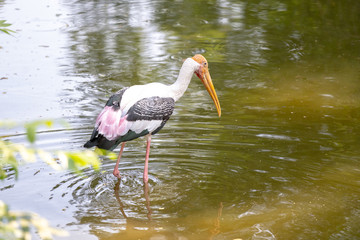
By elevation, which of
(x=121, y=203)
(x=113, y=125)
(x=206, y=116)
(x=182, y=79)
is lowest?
(x=206, y=116)

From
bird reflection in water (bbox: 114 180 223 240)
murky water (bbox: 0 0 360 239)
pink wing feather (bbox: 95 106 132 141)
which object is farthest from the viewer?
pink wing feather (bbox: 95 106 132 141)

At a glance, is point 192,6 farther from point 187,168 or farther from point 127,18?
→ point 187,168

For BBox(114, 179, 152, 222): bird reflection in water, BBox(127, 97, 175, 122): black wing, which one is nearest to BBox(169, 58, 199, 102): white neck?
BBox(127, 97, 175, 122): black wing

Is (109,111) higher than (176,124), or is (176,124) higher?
(109,111)

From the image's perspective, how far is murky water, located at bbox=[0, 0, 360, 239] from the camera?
14.3ft

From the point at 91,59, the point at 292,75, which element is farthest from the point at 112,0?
the point at 292,75

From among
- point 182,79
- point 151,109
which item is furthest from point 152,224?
point 182,79

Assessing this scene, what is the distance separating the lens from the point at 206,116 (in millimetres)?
6477

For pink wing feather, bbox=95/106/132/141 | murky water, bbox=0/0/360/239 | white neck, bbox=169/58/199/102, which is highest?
white neck, bbox=169/58/199/102

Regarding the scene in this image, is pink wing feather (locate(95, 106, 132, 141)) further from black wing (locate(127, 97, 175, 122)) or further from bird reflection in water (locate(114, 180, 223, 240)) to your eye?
bird reflection in water (locate(114, 180, 223, 240))

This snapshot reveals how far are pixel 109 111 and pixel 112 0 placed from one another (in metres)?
9.19

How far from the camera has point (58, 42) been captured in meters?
9.90

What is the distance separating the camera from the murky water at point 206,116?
14.3 ft

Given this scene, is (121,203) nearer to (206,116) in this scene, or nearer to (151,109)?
(151,109)
